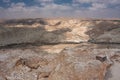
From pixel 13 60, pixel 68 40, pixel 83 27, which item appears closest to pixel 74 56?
pixel 13 60

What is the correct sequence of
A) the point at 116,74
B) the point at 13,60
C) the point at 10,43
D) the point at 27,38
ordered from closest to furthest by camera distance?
the point at 116,74 < the point at 13,60 < the point at 10,43 < the point at 27,38

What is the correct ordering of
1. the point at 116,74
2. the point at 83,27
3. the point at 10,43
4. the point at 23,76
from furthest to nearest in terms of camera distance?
the point at 83,27
the point at 10,43
the point at 23,76
the point at 116,74

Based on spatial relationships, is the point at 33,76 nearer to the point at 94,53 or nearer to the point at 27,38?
the point at 94,53

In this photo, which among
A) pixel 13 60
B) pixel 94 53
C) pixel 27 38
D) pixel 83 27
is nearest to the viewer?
pixel 94 53

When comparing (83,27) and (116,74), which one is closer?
(116,74)

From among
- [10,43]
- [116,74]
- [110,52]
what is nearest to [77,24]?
[10,43]

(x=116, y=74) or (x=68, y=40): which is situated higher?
(x=116, y=74)

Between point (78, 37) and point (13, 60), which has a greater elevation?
point (13, 60)

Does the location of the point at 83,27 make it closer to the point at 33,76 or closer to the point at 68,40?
the point at 68,40

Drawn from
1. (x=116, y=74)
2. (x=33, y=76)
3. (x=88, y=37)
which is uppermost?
(x=116, y=74)
